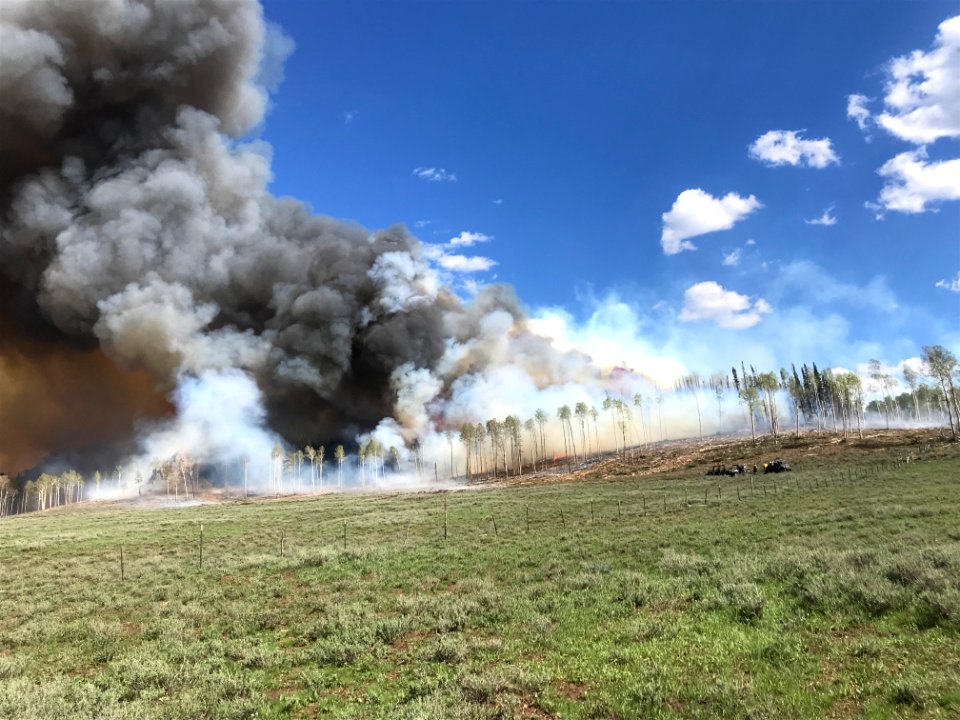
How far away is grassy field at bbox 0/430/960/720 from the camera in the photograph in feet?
31.5

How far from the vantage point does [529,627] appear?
45.9 ft

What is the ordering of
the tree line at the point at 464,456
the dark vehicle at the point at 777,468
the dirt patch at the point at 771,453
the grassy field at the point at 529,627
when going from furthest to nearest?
the tree line at the point at 464,456
the dirt patch at the point at 771,453
the dark vehicle at the point at 777,468
the grassy field at the point at 529,627

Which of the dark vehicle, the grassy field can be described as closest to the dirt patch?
the dark vehicle

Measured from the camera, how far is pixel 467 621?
15.2 meters

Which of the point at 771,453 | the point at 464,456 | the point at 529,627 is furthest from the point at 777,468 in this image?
the point at 464,456

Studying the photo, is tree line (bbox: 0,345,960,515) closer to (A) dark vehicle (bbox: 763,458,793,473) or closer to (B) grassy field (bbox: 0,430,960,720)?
(A) dark vehicle (bbox: 763,458,793,473)

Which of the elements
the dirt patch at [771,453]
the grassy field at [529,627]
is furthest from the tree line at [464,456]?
the grassy field at [529,627]

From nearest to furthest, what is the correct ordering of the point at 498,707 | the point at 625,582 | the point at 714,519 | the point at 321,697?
1. the point at 498,707
2. the point at 321,697
3. the point at 625,582
4. the point at 714,519

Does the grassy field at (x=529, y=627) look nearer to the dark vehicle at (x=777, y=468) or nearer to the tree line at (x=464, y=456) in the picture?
the dark vehicle at (x=777, y=468)

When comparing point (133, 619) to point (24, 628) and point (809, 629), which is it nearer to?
point (24, 628)

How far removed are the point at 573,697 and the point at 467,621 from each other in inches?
230

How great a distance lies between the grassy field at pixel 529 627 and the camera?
9.60m

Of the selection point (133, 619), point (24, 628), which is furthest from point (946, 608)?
point (24, 628)

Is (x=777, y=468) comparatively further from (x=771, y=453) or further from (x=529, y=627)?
(x=529, y=627)
